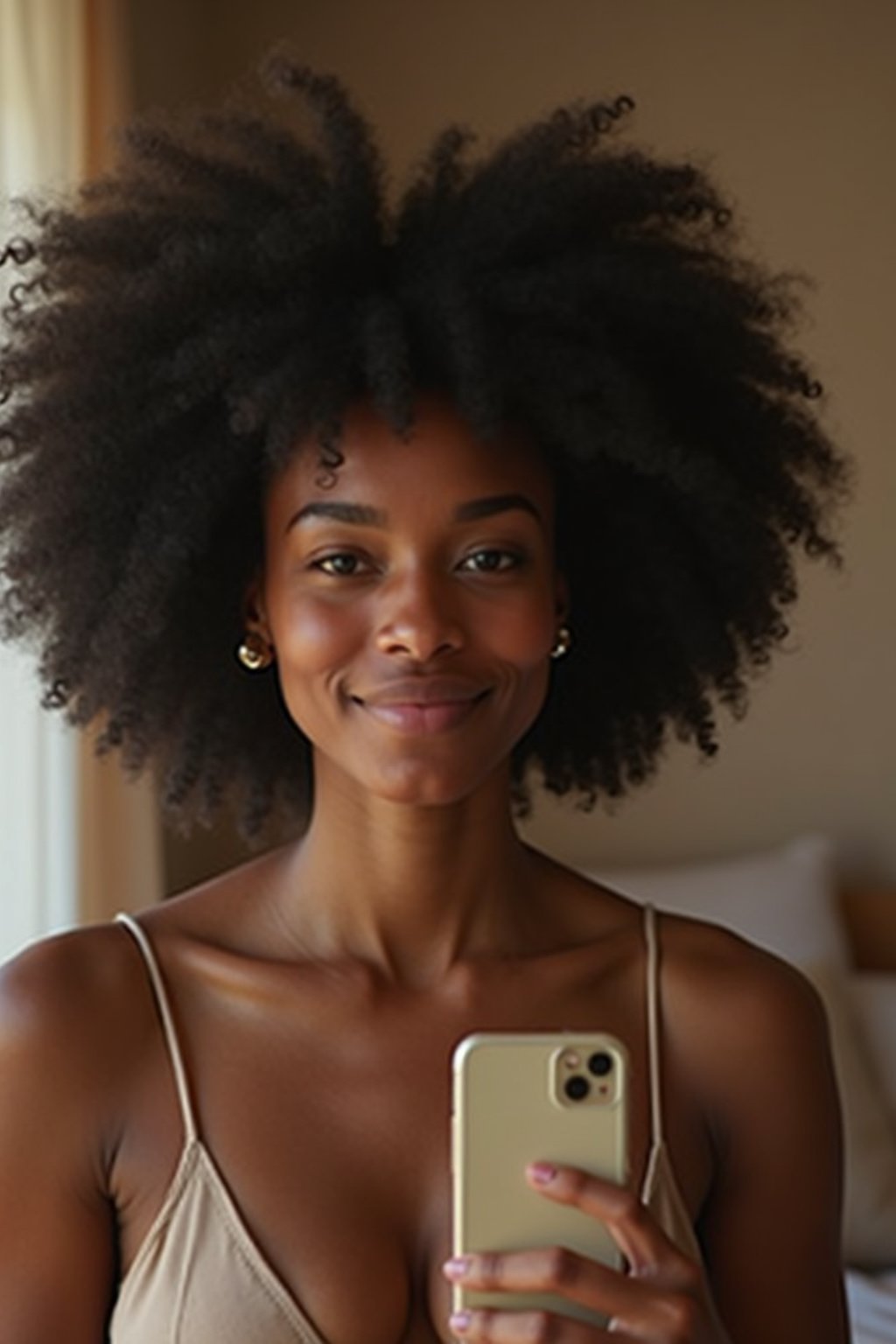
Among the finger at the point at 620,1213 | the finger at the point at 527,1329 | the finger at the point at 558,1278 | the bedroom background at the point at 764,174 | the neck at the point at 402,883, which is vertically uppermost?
the bedroom background at the point at 764,174

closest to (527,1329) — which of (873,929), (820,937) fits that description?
(820,937)

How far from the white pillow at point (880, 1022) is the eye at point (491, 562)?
5.97ft

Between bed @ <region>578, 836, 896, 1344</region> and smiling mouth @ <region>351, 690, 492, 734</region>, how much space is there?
4.81 ft

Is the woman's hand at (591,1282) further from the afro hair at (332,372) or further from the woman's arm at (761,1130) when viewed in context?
the afro hair at (332,372)

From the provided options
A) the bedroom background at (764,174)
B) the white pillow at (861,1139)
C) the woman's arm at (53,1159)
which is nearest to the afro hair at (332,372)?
the woman's arm at (53,1159)

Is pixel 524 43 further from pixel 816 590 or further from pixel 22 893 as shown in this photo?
pixel 22 893

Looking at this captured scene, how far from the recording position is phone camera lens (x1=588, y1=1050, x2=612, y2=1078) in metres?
1.09

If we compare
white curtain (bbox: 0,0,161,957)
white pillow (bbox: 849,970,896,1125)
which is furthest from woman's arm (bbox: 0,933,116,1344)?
white pillow (bbox: 849,970,896,1125)

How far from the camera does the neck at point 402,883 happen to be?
1315mm

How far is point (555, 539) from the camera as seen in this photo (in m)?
1.38

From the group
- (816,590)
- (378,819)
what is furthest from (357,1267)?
(816,590)

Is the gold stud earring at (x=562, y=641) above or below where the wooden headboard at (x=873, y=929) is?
below

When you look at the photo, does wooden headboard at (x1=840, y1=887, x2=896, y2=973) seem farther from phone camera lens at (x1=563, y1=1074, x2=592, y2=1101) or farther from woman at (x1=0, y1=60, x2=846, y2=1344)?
phone camera lens at (x1=563, y1=1074, x2=592, y2=1101)

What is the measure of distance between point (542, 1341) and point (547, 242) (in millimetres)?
637
